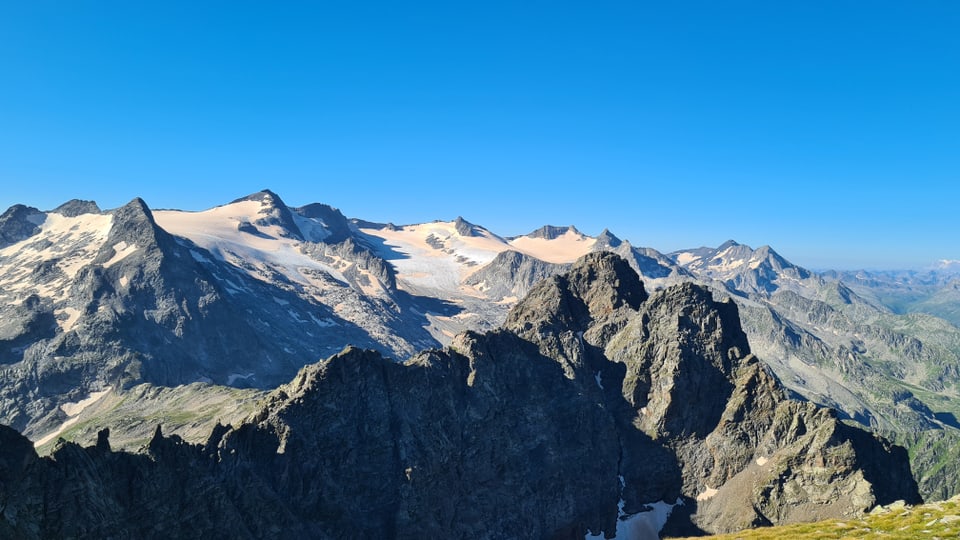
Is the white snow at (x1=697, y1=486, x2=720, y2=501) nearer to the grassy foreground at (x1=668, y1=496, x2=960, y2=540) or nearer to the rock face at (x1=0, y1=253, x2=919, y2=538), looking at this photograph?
the rock face at (x1=0, y1=253, x2=919, y2=538)

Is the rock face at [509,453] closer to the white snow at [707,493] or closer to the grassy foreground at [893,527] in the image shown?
the white snow at [707,493]

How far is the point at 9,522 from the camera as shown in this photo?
1875 inches

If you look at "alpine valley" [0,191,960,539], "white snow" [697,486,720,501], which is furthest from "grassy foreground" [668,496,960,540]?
"white snow" [697,486,720,501]

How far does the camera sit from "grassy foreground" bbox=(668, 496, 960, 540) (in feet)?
146

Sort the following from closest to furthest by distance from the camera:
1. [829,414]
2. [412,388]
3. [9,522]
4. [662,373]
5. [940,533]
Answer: [940,533]
[9,522]
[412,388]
[829,414]
[662,373]

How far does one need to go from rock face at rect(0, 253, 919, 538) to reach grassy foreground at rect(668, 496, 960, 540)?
177 ft

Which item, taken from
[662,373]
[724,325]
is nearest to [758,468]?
[662,373]

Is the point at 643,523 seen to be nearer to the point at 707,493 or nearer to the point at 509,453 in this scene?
the point at 707,493

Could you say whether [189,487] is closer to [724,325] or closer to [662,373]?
[662,373]

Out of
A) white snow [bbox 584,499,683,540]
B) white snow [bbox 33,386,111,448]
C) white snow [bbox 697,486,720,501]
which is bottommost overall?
white snow [bbox 584,499,683,540]

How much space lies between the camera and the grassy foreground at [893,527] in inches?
1753

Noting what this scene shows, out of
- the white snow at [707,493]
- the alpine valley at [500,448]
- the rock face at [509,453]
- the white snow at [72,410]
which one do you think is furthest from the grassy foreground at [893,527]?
the white snow at [72,410]

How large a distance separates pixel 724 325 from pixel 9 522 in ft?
452

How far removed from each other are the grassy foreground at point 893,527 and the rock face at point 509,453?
177ft
